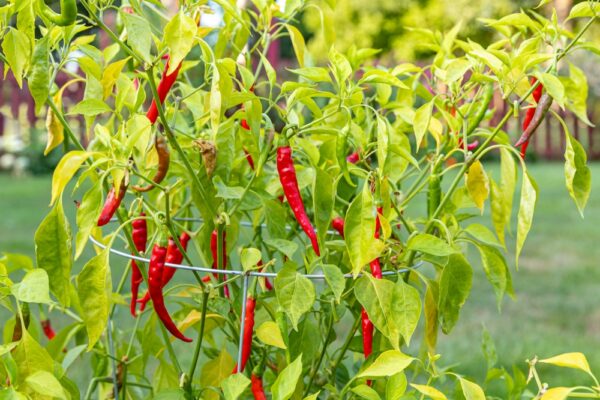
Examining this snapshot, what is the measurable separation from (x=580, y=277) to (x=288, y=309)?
2.79 meters

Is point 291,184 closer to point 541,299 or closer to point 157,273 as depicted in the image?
point 157,273

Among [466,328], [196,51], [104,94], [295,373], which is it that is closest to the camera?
[295,373]

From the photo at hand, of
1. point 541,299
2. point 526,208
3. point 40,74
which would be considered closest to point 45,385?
point 40,74

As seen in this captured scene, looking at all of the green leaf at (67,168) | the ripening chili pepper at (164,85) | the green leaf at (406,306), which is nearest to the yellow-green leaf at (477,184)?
the green leaf at (406,306)

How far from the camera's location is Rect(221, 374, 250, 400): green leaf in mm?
1038

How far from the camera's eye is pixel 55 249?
1.04 m

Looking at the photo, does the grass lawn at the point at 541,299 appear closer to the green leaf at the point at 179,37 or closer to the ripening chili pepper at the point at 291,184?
the ripening chili pepper at the point at 291,184

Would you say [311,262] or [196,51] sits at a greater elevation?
[311,262]

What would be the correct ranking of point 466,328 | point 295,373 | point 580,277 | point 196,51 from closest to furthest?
1. point 295,373
2. point 466,328
3. point 580,277
4. point 196,51

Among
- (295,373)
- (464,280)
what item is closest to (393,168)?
(464,280)

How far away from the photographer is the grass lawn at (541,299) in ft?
8.77

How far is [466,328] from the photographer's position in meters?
2.93

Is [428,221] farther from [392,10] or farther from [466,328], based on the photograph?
[392,10]

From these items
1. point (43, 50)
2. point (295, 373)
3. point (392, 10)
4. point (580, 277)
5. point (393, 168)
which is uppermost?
point (43, 50)
